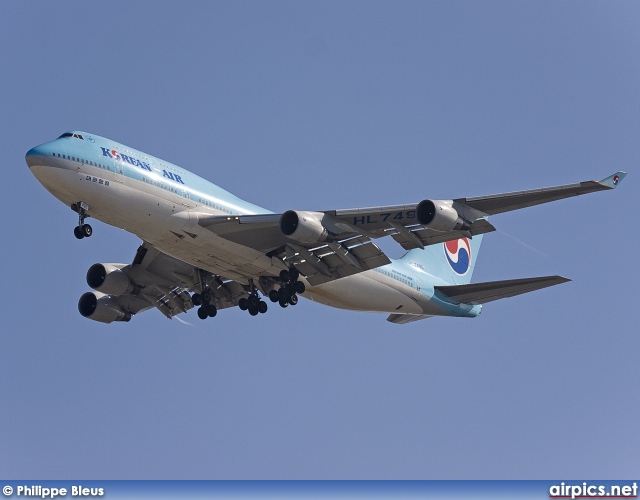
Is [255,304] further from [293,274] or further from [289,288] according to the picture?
[293,274]

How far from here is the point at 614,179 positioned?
32.5m

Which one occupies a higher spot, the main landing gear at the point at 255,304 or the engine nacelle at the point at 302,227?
the engine nacelle at the point at 302,227

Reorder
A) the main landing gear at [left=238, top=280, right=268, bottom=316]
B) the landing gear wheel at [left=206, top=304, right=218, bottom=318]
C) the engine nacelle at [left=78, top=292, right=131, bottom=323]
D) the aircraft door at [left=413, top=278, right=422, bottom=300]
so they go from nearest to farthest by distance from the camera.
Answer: the main landing gear at [left=238, top=280, right=268, bottom=316] < the landing gear wheel at [left=206, top=304, right=218, bottom=318] < the aircraft door at [left=413, top=278, right=422, bottom=300] < the engine nacelle at [left=78, top=292, right=131, bottom=323]

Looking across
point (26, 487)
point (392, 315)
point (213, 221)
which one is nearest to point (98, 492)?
point (26, 487)

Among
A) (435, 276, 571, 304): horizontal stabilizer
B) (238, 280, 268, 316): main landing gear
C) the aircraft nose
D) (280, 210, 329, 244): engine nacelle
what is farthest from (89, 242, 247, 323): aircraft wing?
(435, 276, 571, 304): horizontal stabilizer

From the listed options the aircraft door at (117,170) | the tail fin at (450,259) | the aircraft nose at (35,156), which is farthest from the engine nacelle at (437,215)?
the aircraft nose at (35,156)

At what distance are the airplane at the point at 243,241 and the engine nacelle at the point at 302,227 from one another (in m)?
0.05

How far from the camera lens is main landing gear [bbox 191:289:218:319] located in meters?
42.7

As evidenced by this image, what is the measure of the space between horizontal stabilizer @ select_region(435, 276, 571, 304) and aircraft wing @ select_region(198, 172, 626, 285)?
4.58 metres

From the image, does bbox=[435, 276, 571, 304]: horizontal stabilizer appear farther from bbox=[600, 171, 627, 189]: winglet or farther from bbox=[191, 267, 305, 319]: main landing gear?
bbox=[191, 267, 305, 319]: main landing gear

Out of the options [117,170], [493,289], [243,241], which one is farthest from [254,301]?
[493,289]

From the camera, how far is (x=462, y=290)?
44438 millimetres

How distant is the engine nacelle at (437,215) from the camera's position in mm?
34594

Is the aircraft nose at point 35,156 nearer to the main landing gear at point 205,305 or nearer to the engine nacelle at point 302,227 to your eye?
the engine nacelle at point 302,227
